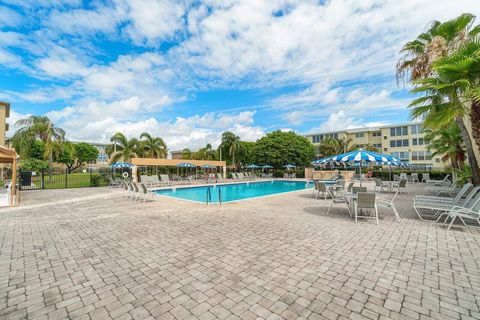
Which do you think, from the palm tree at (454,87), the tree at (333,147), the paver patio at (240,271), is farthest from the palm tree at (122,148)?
the tree at (333,147)

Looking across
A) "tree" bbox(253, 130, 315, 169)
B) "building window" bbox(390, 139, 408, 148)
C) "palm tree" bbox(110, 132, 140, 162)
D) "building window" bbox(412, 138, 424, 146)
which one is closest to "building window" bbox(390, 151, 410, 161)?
"building window" bbox(390, 139, 408, 148)

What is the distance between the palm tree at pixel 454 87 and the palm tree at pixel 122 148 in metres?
29.3

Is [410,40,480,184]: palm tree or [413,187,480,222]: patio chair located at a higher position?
[410,40,480,184]: palm tree

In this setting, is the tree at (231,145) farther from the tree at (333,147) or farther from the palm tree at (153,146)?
the tree at (333,147)

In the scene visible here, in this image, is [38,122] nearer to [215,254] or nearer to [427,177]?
[215,254]

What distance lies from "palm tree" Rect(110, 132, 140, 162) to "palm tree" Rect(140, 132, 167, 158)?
198cm

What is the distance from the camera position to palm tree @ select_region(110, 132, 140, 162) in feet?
90.7

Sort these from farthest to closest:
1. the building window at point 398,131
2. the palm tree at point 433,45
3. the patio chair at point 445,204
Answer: the building window at point 398,131
the palm tree at point 433,45
the patio chair at point 445,204

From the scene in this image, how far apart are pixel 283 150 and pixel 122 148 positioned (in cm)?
2332

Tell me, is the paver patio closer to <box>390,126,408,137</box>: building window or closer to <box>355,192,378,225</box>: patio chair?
<box>355,192,378,225</box>: patio chair

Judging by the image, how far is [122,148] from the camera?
28703 millimetres

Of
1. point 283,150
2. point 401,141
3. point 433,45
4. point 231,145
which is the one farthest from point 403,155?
point 433,45

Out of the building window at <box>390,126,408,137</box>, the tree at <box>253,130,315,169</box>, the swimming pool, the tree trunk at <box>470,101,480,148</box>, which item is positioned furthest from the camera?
the building window at <box>390,126,408,137</box>

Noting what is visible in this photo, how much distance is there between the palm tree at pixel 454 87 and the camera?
5.89m
